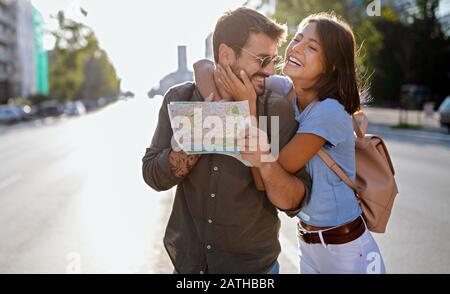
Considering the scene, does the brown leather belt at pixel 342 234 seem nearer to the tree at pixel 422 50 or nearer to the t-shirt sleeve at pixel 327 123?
the t-shirt sleeve at pixel 327 123

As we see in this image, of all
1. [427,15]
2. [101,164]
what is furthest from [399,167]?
[427,15]

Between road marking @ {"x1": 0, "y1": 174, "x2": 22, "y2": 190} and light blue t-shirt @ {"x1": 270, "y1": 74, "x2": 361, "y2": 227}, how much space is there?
9657mm

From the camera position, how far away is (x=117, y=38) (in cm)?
250

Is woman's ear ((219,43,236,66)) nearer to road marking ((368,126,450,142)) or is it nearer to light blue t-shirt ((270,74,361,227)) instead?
light blue t-shirt ((270,74,361,227))

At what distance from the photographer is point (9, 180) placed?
38.2 ft

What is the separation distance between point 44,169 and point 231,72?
1237 cm

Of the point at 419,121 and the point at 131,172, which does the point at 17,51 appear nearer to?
the point at 419,121

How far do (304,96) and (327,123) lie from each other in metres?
0.21

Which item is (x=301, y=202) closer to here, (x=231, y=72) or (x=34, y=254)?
(x=231, y=72)

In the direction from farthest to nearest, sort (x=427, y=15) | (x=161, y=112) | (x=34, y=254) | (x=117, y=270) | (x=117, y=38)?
1. (x=427, y=15)
2. (x=34, y=254)
3. (x=117, y=270)
4. (x=117, y=38)
5. (x=161, y=112)

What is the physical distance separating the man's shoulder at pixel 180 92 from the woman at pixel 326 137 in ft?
0.44

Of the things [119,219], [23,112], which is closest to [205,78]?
[119,219]

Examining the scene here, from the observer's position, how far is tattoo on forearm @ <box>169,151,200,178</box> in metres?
1.91

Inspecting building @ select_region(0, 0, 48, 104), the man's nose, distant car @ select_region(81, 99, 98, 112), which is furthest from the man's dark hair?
building @ select_region(0, 0, 48, 104)
